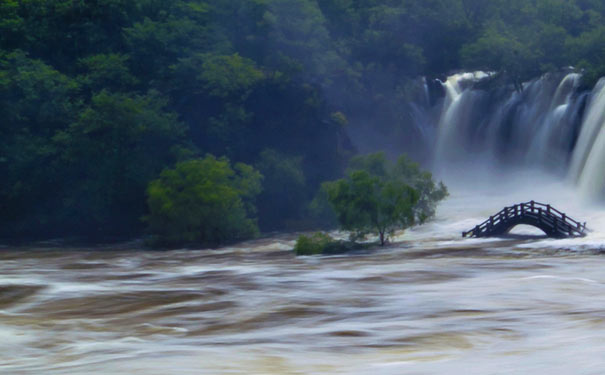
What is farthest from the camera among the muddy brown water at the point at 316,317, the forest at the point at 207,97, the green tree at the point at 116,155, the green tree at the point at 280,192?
the green tree at the point at 280,192

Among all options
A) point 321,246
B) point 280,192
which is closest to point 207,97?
point 280,192

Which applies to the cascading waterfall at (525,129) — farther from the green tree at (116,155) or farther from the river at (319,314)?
the green tree at (116,155)

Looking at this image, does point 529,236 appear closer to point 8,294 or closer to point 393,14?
point 8,294

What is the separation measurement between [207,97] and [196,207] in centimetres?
1817

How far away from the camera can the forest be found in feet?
177

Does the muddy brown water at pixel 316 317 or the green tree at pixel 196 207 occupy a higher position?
the green tree at pixel 196 207

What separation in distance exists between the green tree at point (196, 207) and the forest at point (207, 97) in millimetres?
123

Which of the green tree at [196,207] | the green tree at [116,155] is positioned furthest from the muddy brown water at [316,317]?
the green tree at [116,155]

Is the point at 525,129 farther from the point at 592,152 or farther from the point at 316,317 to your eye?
the point at 316,317

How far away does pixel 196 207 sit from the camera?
44.5 metres

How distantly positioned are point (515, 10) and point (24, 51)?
4645 centimetres

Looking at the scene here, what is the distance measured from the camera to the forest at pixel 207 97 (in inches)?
2122

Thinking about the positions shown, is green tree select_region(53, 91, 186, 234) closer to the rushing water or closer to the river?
the rushing water

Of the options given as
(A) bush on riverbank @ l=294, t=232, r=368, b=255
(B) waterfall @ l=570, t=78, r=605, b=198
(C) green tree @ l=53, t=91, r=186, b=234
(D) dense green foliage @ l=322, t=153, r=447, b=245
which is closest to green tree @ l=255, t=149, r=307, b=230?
(C) green tree @ l=53, t=91, r=186, b=234
